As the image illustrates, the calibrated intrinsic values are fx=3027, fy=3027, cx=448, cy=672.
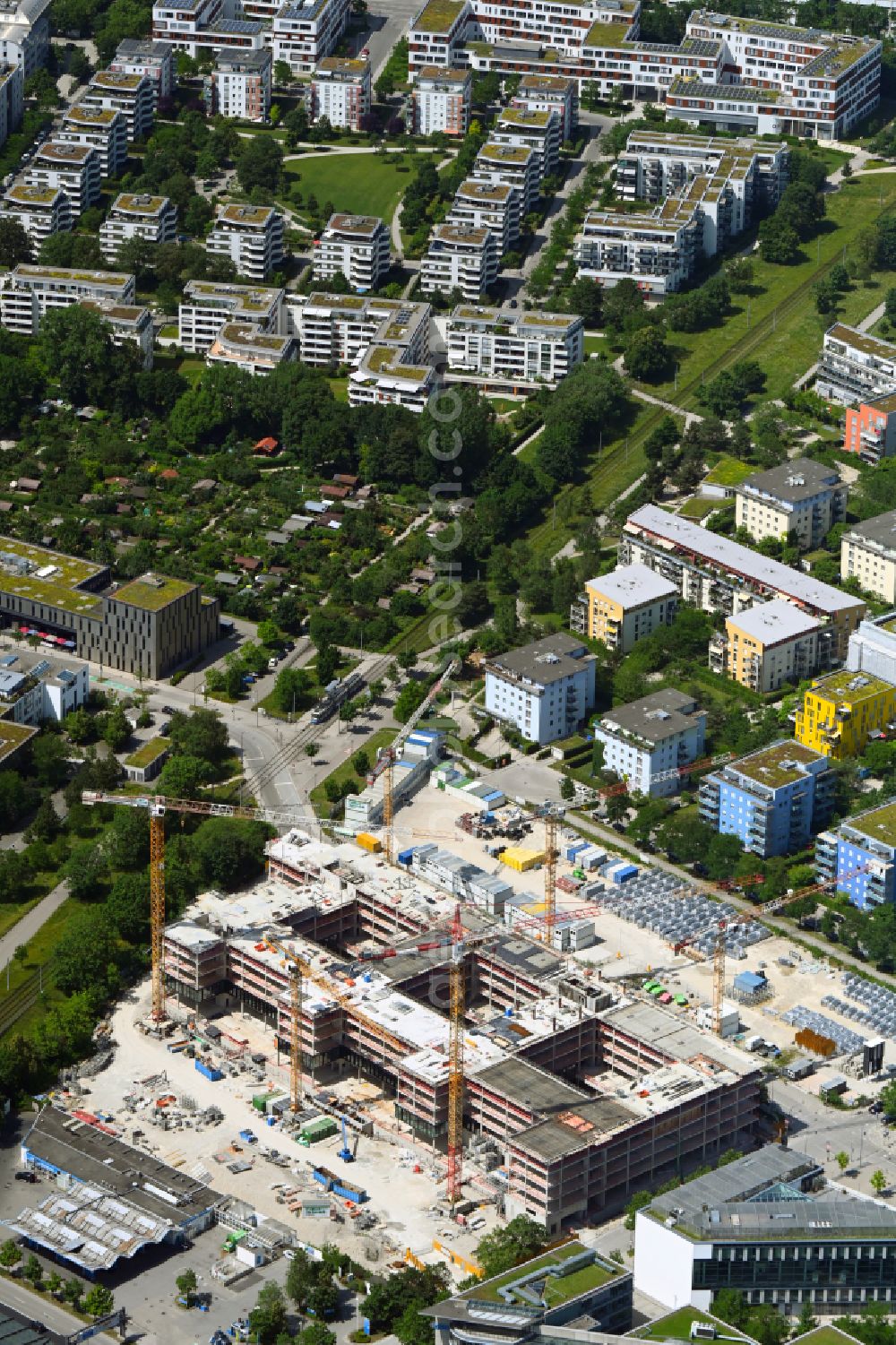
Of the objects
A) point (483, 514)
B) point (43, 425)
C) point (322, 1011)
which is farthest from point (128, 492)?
point (322, 1011)

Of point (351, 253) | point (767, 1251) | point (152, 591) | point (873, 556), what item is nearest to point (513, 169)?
point (351, 253)

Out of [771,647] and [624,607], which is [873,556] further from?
[624,607]

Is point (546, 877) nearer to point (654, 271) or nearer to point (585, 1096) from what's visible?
point (585, 1096)

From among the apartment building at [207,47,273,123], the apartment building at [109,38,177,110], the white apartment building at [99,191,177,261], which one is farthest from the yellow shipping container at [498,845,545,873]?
the apartment building at [109,38,177,110]

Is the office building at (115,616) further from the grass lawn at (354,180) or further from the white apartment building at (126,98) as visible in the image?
the white apartment building at (126,98)

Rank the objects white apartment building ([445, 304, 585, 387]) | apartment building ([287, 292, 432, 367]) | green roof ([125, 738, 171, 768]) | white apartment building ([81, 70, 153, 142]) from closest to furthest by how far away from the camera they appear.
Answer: green roof ([125, 738, 171, 768]) → white apartment building ([445, 304, 585, 387]) → apartment building ([287, 292, 432, 367]) → white apartment building ([81, 70, 153, 142])

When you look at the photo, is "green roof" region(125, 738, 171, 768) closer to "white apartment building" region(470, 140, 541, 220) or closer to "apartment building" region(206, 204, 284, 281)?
"apartment building" region(206, 204, 284, 281)

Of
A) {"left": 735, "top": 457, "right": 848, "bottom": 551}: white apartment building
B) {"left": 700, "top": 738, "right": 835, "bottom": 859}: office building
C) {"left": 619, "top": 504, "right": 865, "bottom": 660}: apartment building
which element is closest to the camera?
{"left": 700, "top": 738, "right": 835, "bottom": 859}: office building

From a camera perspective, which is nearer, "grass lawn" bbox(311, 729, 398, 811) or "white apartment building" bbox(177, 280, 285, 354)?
"grass lawn" bbox(311, 729, 398, 811)
